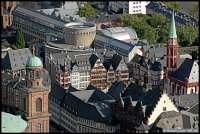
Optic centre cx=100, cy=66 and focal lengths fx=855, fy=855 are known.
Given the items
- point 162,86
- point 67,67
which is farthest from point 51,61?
point 162,86

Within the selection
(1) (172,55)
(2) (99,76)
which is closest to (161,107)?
(1) (172,55)

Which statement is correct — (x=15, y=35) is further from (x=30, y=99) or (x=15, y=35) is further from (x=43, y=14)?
(x=30, y=99)

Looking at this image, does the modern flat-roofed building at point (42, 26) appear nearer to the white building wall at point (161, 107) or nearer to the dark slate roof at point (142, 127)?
the white building wall at point (161, 107)

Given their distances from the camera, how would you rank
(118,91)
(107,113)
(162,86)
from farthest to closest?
(162,86)
(118,91)
(107,113)

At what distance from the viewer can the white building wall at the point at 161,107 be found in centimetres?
12006

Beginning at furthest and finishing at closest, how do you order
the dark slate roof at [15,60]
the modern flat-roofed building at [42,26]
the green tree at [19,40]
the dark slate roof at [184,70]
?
the green tree at [19,40]
the modern flat-roofed building at [42,26]
the dark slate roof at [15,60]
the dark slate roof at [184,70]

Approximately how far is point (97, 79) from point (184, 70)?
17442 millimetres

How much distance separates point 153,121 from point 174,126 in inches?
119

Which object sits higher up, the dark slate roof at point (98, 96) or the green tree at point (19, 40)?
the dark slate roof at point (98, 96)

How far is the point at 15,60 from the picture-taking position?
157 metres

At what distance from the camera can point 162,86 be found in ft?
492

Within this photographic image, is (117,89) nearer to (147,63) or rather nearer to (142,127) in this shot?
(142,127)

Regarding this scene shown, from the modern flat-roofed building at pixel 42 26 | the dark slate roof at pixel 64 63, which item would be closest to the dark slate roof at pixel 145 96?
the dark slate roof at pixel 64 63

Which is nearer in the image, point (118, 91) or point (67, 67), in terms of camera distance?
point (118, 91)
